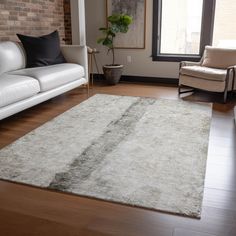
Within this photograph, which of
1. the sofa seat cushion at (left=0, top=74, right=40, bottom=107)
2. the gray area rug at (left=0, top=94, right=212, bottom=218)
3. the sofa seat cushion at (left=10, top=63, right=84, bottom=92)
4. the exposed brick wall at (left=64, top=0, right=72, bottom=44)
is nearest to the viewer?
the gray area rug at (left=0, top=94, right=212, bottom=218)

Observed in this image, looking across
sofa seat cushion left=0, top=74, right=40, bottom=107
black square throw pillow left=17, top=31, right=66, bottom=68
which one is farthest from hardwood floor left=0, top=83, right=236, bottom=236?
black square throw pillow left=17, top=31, right=66, bottom=68

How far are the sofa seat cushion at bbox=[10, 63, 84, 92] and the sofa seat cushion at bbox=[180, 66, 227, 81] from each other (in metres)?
1.58

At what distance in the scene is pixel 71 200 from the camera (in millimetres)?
1740

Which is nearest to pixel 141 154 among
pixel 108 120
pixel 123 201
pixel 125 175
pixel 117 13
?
pixel 125 175

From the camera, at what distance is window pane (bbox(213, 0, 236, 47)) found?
4566 mm

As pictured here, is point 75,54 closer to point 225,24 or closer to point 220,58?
point 220,58

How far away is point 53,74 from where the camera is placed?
3457 mm

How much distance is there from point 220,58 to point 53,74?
243 centimetres

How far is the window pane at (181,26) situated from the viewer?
15.7 ft

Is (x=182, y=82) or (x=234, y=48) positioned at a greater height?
(x=234, y=48)

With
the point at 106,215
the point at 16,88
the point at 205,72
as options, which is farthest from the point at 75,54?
the point at 106,215

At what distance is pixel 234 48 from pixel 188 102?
1258 millimetres

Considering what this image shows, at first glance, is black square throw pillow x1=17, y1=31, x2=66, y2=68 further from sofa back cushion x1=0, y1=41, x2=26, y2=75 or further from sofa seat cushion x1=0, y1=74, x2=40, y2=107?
sofa seat cushion x1=0, y1=74, x2=40, y2=107

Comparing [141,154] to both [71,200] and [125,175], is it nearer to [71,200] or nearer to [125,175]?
[125,175]
